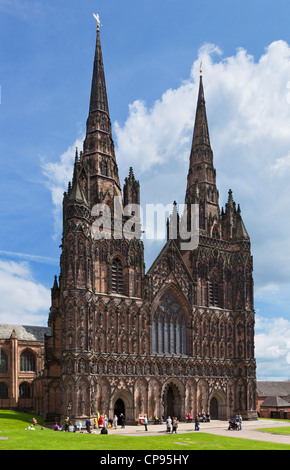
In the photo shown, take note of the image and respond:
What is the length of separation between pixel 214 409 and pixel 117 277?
22.4 metres

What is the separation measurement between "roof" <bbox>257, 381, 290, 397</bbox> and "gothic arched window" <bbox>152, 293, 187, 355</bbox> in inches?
1633

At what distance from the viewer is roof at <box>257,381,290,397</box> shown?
102931 mm

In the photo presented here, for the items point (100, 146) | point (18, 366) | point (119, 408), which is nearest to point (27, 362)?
point (18, 366)

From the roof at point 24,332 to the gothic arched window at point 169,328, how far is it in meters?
34.4

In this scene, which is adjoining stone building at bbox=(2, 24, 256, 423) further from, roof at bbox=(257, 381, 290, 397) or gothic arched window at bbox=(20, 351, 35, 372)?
roof at bbox=(257, 381, 290, 397)

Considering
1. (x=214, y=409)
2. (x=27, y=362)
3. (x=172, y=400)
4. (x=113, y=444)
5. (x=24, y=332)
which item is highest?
(x=24, y=332)

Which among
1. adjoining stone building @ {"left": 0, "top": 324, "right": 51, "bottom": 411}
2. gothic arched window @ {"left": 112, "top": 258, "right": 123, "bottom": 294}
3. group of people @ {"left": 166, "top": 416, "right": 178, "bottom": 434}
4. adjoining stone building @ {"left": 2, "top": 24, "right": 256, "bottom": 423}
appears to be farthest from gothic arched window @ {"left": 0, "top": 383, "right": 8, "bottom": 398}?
group of people @ {"left": 166, "top": 416, "right": 178, "bottom": 434}

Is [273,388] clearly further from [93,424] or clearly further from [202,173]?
[93,424]

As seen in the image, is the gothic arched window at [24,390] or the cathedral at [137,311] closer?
the cathedral at [137,311]

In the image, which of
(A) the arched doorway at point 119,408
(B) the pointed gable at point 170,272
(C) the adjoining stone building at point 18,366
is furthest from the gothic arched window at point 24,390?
(B) the pointed gable at point 170,272

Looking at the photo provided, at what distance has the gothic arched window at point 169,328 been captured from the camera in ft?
213

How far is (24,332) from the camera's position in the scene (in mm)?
93125

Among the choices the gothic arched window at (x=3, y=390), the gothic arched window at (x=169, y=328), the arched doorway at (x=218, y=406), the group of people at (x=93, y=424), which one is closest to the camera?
the group of people at (x=93, y=424)

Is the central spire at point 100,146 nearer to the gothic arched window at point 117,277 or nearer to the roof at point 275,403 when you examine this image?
the gothic arched window at point 117,277
